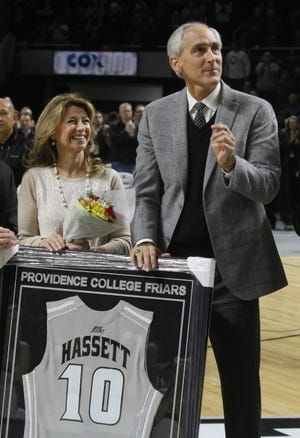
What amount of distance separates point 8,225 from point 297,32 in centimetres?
2179

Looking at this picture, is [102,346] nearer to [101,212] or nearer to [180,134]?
[101,212]

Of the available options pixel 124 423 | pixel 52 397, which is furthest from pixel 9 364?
pixel 124 423

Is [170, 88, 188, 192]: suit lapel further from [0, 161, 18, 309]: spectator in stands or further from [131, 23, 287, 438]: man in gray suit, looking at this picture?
[0, 161, 18, 309]: spectator in stands

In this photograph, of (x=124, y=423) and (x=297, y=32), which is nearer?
(x=124, y=423)

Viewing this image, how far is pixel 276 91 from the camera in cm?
2208

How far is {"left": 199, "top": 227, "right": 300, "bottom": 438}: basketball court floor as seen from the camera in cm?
507

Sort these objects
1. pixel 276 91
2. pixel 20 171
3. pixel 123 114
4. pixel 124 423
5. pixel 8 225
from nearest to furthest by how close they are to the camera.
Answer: pixel 124 423 < pixel 8 225 < pixel 20 171 < pixel 123 114 < pixel 276 91

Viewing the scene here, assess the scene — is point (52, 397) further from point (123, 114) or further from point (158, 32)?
point (158, 32)

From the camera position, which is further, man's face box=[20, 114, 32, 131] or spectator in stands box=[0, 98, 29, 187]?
man's face box=[20, 114, 32, 131]

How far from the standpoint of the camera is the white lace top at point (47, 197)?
4.11m

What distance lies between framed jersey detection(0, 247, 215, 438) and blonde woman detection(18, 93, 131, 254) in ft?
1.86

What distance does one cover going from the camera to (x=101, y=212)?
3.68 metres

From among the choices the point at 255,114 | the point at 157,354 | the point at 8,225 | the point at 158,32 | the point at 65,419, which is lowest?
the point at 65,419

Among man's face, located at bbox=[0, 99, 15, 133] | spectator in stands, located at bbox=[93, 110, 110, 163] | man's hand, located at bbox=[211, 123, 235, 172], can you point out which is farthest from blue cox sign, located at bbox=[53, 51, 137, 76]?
man's hand, located at bbox=[211, 123, 235, 172]
